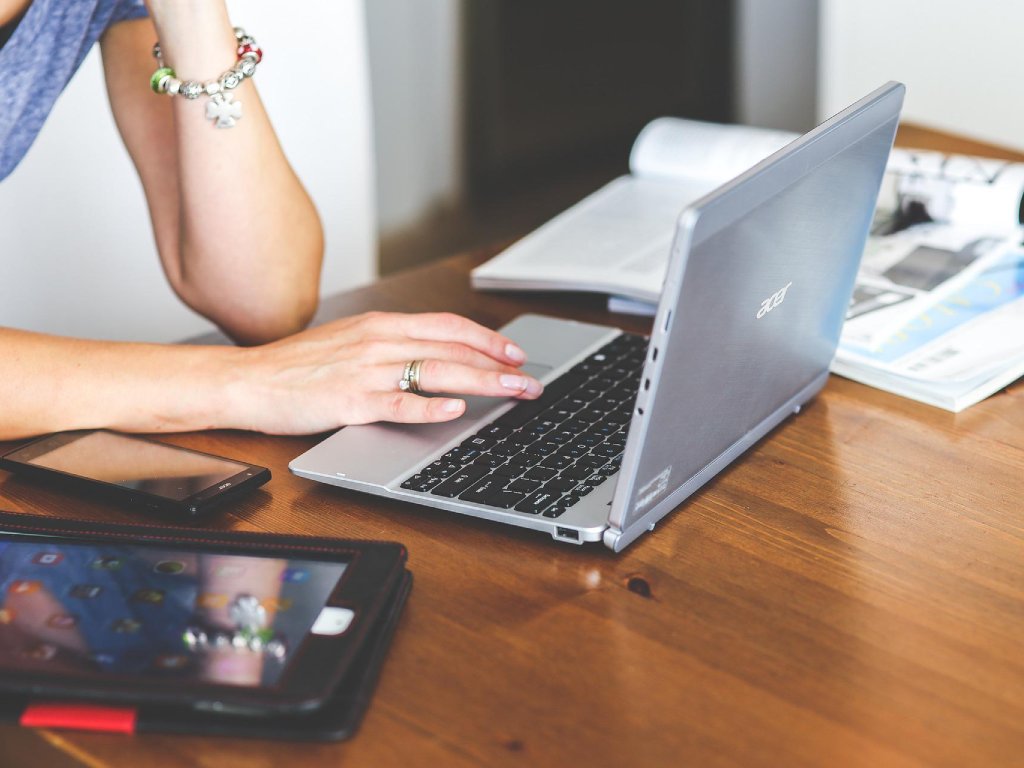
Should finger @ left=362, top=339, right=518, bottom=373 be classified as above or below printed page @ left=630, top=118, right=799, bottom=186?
below

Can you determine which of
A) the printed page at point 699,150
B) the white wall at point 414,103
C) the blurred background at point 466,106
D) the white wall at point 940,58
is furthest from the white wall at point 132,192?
the white wall at point 940,58

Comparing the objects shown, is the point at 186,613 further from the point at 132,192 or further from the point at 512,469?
the point at 132,192

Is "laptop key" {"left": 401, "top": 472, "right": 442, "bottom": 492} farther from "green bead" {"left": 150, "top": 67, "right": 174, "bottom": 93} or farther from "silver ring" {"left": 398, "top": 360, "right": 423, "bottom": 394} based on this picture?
"green bead" {"left": 150, "top": 67, "right": 174, "bottom": 93}

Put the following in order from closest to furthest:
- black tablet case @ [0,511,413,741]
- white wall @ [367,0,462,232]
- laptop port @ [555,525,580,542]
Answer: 1. black tablet case @ [0,511,413,741]
2. laptop port @ [555,525,580,542]
3. white wall @ [367,0,462,232]

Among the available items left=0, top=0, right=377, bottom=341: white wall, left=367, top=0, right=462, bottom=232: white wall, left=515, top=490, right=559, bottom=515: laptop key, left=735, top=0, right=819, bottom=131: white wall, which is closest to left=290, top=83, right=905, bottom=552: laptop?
left=515, top=490, right=559, bottom=515: laptop key

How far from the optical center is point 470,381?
33.5 inches

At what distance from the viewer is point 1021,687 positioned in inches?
22.8

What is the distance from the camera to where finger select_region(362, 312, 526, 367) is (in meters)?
0.90

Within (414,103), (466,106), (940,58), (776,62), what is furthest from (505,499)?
(776,62)

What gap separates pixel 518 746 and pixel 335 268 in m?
1.40

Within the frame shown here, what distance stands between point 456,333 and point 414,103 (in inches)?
73.8

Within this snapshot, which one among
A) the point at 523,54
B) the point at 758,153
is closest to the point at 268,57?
the point at 758,153

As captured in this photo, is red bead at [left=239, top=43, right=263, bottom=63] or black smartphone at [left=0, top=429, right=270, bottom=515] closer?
black smartphone at [left=0, top=429, right=270, bottom=515]

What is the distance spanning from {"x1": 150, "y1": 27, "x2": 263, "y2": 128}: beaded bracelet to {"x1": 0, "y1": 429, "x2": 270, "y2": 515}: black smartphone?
36 cm
